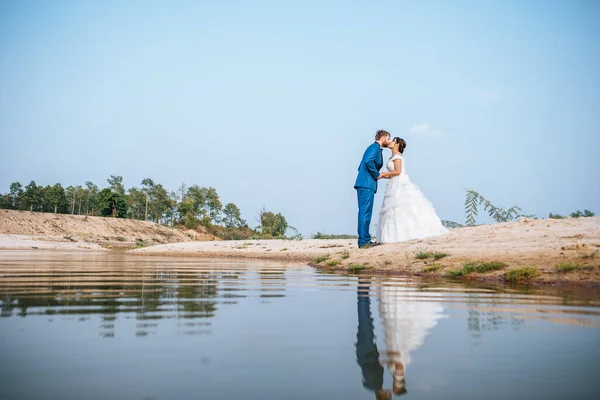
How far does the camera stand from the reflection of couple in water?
188 centimetres

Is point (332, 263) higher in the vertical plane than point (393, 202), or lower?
lower

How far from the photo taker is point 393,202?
12.2m

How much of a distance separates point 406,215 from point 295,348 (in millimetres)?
10049

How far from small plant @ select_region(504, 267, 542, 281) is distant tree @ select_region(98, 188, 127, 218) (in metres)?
73.6

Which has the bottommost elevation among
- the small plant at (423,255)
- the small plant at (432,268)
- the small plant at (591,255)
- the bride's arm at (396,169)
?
the small plant at (432,268)

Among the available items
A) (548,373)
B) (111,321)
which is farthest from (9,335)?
(548,373)

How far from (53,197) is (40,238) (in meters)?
59.2

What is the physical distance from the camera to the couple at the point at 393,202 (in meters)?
12.0

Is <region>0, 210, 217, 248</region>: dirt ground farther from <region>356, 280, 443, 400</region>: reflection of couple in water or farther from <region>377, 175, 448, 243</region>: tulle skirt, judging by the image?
<region>356, 280, 443, 400</region>: reflection of couple in water

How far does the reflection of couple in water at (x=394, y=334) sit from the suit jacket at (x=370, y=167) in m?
7.69

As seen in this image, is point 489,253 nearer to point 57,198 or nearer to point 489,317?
point 489,317

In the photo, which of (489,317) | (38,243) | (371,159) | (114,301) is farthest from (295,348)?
(38,243)

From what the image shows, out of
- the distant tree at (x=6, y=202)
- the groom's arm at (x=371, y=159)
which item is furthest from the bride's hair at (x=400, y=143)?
the distant tree at (x=6, y=202)

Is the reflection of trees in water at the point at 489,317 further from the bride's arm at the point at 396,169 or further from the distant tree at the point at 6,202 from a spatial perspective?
the distant tree at the point at 6,202
